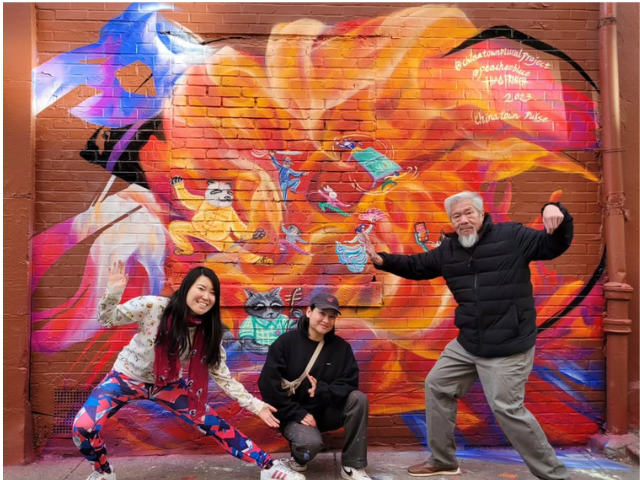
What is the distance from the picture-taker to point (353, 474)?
3.64 m

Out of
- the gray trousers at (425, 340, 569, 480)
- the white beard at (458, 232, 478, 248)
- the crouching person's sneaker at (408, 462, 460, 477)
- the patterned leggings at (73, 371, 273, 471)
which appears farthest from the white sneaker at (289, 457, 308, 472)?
the white beard at (458, 232, 478, 248)

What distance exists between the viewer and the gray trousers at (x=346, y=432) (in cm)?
353

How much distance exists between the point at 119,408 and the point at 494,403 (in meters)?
2.42

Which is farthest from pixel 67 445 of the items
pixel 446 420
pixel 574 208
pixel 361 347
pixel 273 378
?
pixel 574 208

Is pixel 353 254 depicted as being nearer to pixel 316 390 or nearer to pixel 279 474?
pixel 316 390

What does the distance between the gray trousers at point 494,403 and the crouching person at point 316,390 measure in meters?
0.53

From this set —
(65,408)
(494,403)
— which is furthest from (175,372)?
(494,403)

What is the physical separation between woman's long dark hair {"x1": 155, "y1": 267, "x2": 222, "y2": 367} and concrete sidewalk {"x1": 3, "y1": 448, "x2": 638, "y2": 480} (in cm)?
101

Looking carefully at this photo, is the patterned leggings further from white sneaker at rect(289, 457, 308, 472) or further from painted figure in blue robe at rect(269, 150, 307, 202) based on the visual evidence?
painted figure in blue robe at rect(269, 150, 307, 202)

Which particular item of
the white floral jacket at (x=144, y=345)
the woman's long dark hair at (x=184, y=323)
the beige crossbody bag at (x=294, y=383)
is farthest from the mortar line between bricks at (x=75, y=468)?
the beige crossbody bag at (x=294, y=383)

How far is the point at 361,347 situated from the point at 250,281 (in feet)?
3.42

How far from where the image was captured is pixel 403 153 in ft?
14.5

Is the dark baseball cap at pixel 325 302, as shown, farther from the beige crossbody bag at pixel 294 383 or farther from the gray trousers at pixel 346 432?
the gray trousers at pixel 346 432

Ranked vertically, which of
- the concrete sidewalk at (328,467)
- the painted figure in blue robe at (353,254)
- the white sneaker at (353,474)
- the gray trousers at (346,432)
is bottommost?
the concrete sidewalk at (328,467)
